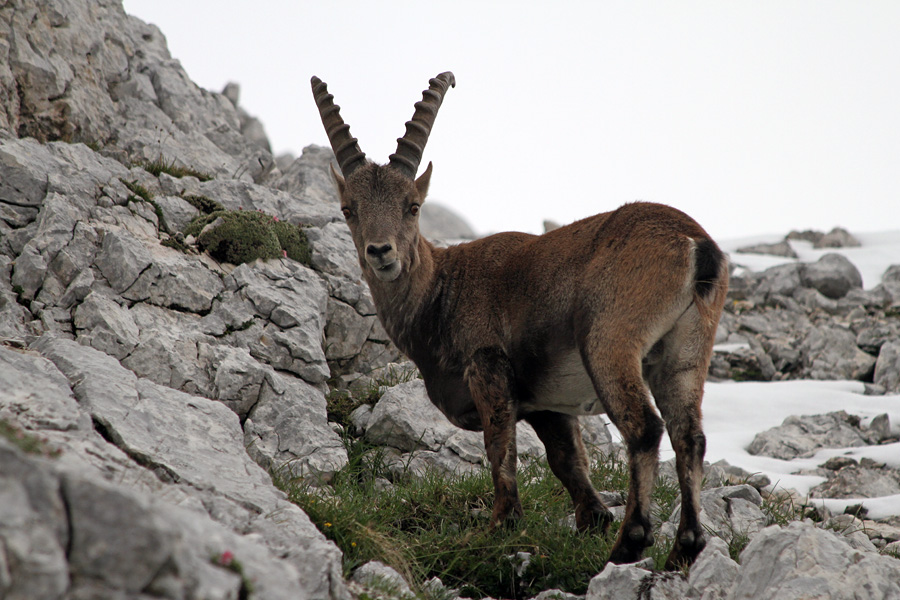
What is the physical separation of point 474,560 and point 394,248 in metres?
2.97

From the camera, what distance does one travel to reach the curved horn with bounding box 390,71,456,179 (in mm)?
7887

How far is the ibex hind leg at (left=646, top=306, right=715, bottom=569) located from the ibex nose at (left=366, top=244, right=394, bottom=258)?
107 inches

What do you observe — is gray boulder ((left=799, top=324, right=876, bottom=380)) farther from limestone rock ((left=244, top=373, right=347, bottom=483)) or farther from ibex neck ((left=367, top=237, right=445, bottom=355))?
limestone rock ((left=244, top=373, right=347, bottom=483))

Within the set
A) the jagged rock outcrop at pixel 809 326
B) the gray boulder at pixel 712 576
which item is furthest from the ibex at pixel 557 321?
the jagged rock outcrop at pixel 809 326

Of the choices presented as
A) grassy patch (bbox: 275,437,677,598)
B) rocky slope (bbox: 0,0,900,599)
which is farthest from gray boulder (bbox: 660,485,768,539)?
grassy patch (bbox: 275,437,677,598)

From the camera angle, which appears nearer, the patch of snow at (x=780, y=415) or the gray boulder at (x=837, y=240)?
the patch of snow at (x=780, y=415)

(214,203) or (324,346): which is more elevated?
(214,203)

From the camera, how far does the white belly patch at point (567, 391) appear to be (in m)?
6.29

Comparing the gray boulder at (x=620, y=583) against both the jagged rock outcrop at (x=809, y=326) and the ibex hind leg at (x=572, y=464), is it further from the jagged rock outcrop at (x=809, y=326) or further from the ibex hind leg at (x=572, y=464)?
the jagged rock outcrop at (x=809, y=326)

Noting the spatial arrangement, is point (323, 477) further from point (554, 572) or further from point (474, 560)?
point (554, 572)

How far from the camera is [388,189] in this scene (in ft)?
24.7

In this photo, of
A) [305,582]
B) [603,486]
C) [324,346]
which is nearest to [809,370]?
[603,486]

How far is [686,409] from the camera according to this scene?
5.68m

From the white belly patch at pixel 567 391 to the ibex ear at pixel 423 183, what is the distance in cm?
264
